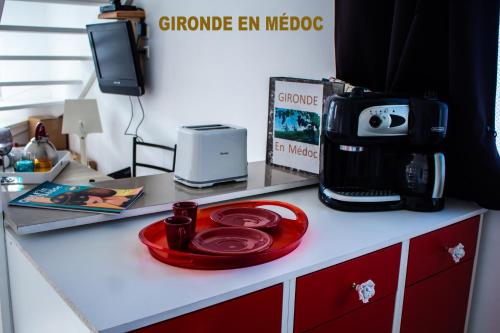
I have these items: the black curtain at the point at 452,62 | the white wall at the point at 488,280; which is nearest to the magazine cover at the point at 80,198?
the black curtain at the point at 452,62

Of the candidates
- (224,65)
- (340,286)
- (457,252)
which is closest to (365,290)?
(340,286)

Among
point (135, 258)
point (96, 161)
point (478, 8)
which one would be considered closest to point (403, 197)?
point (478, 8)

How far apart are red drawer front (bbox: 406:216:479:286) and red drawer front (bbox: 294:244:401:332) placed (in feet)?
0.25

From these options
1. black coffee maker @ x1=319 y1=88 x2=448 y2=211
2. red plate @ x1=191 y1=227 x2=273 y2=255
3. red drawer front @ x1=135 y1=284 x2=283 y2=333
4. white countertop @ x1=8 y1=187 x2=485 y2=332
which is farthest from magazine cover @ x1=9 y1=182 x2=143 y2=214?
black coffee maker @ x1=319 y1=88 x2=448 y2=211

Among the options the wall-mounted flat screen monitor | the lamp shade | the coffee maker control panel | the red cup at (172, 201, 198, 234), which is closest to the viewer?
the red cup at (172, 201, 198, 234)

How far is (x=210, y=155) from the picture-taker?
5.06ft

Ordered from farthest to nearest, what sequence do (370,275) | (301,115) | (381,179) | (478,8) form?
1. (301,115)
2. (381,179)
3. (478,8)
4. (370,275)

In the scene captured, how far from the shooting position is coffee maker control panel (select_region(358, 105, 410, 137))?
53.8 inches

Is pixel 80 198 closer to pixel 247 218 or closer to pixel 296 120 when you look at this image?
pixel 247 218

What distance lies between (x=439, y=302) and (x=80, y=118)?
2.88 metres

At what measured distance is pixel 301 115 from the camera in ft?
5.76

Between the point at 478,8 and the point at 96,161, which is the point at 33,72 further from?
the point at 478,8

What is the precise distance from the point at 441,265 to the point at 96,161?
3375 millimetres

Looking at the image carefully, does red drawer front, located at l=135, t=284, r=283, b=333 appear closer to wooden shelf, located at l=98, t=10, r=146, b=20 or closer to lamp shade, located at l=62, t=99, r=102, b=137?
wooden shelf, located at l=98, t=10, r=146, b=20
